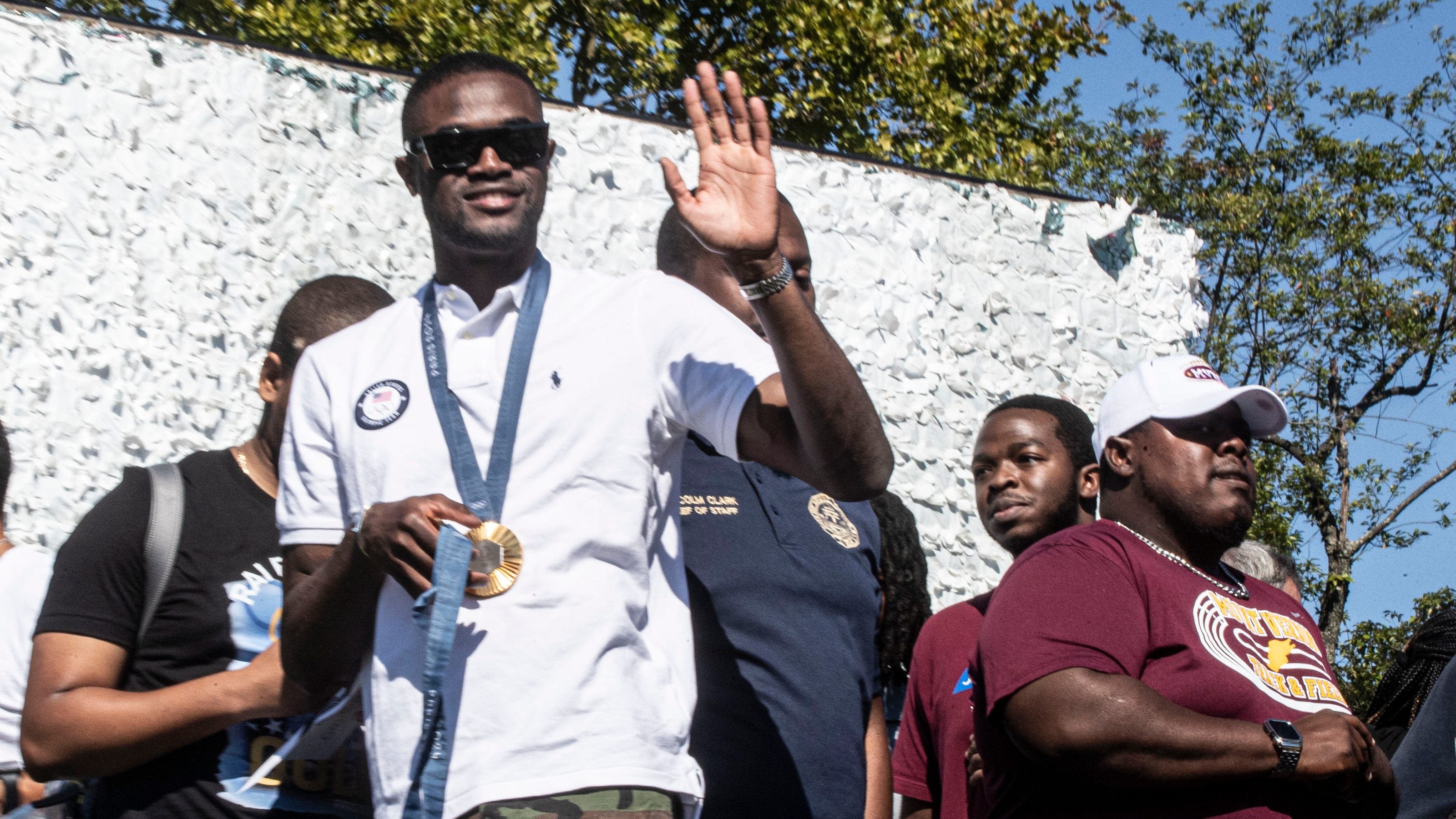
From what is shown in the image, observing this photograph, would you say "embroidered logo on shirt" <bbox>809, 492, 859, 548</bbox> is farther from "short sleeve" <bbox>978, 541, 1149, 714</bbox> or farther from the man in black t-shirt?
the man in black t-shirt

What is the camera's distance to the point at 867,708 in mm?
2908

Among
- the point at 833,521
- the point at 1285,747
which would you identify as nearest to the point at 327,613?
the point at 833,521

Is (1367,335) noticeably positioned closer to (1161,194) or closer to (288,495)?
(1161,194)

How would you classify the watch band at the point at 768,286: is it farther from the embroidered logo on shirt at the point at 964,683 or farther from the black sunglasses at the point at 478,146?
the embroidered logo on shirt at the point at 964,683

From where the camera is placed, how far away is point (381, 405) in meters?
2.13

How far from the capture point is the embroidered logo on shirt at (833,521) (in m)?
2.89

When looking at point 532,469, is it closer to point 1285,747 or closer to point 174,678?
point 174,678

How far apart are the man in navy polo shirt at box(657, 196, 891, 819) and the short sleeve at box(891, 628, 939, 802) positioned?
52 cm

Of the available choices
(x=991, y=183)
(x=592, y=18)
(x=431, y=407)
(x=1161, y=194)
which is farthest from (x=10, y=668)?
(x=1161, y=194)

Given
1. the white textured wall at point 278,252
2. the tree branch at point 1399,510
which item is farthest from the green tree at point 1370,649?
the white textured wall at point 278,252

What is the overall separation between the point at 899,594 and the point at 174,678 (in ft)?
6.13

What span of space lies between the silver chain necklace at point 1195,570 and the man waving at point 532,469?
3.50 ft

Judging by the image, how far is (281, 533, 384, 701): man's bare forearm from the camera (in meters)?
2.04

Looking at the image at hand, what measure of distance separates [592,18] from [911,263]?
712cm
